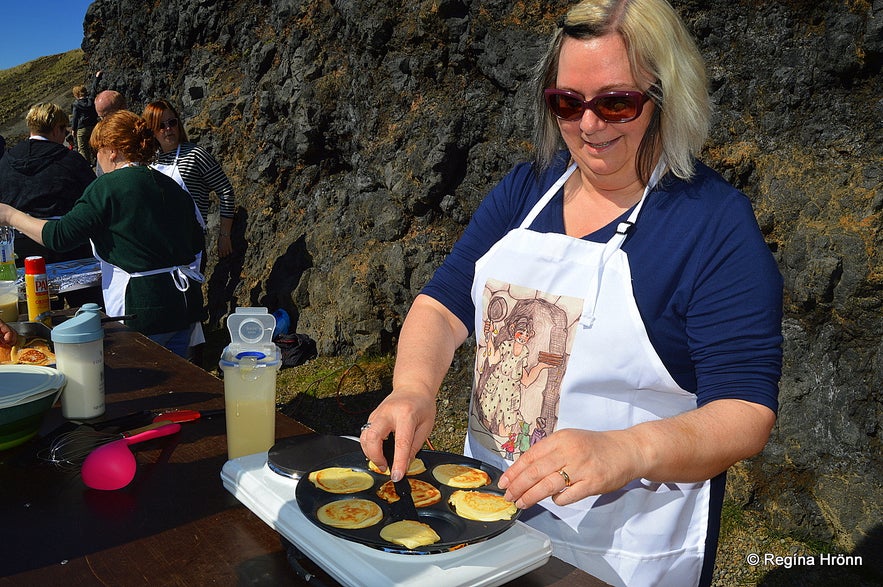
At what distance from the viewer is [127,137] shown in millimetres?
3998

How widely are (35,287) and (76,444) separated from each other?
4.97 ft

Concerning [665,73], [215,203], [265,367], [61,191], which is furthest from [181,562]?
[215,203]

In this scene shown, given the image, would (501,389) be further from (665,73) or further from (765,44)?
(765,44)

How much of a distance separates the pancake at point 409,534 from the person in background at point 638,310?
0.17m

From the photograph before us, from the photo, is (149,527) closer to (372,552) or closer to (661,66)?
(372,552)

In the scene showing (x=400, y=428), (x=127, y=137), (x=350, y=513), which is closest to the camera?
(x=350, y=513)

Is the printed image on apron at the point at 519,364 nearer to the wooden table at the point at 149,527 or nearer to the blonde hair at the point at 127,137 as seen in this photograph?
the wooden table at the point at 149,527

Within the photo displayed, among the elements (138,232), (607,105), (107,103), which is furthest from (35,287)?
(107,103)

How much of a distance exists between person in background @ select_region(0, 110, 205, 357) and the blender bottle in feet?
8.33

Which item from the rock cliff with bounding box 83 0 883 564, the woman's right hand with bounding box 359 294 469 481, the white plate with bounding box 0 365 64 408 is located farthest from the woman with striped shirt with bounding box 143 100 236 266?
the woman's right hand with bounding box 359 294 469 481

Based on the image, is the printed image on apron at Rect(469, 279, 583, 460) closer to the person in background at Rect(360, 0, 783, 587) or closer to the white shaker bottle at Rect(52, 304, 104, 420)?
the person in background at Rect(360, 0, 783, 587)

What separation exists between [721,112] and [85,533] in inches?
170

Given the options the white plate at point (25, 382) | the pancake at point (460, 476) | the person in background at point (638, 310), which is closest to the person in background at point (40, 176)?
the white plate at point (25, 382)

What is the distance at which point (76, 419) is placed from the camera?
1.98 metres
